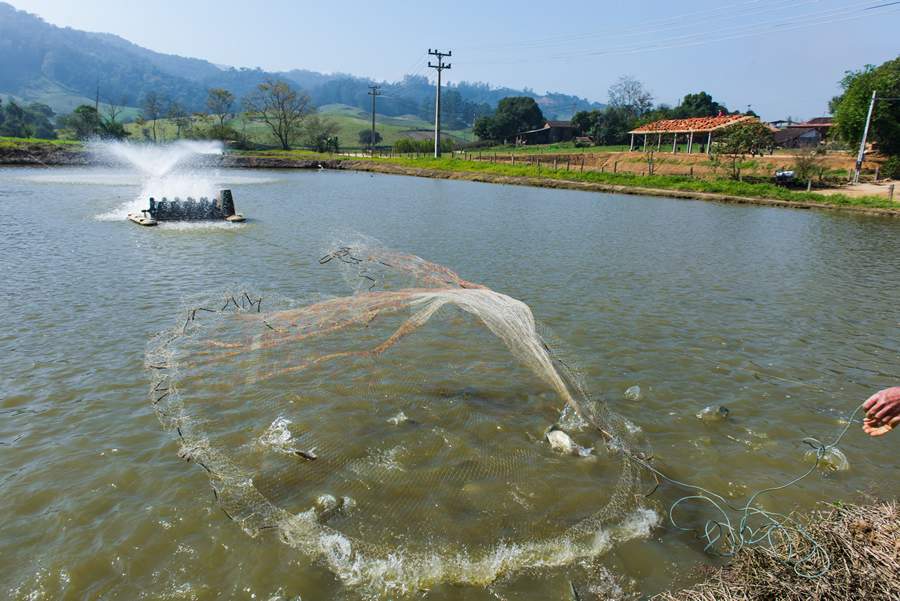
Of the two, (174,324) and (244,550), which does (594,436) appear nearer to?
(244,550)

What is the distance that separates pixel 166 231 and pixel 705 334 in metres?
17.0

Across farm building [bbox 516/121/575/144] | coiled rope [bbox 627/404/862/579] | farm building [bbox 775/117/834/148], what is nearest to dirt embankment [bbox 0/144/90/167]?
coiled rope [bbox 627/404/862/579]

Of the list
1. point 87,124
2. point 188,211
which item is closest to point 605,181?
point 188,211

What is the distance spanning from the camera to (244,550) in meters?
4.29

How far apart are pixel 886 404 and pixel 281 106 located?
103514 mm

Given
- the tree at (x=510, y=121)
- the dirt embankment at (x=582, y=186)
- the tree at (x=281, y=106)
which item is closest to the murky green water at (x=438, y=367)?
the dirt embankment at (x=582, y=186)

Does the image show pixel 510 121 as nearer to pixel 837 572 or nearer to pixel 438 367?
pixel 438 367

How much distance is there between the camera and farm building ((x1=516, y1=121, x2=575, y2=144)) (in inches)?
4067

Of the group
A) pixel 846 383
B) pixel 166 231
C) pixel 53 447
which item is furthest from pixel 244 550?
pixel 166 231

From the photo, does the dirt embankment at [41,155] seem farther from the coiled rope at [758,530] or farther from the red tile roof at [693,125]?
the coiled rope at [758,530]

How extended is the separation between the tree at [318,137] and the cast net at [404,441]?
276 ft

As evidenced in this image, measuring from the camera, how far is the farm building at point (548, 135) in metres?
103

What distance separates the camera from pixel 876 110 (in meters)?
42.9

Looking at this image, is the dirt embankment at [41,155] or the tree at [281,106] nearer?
the dirt embankment at [41,155]
